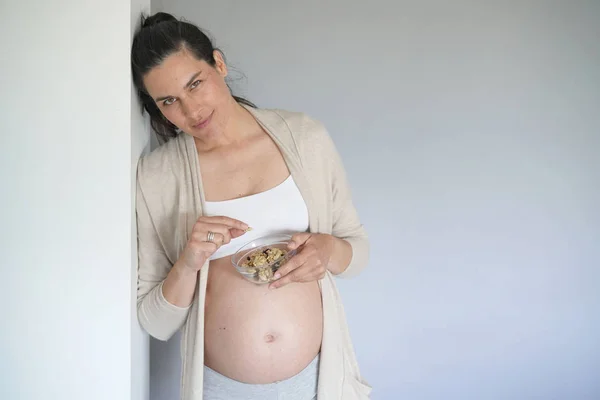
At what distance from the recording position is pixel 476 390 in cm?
186

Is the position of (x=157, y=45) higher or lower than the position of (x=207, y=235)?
higher

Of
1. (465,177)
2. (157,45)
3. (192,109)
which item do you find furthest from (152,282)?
(465,177)

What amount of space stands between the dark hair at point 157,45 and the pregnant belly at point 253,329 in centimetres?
38

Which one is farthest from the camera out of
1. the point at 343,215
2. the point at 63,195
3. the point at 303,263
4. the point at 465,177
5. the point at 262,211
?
the point at 465,177

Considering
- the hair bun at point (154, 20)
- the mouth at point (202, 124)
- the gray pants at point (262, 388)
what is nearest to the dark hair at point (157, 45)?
the hair bun at point (154, 20)

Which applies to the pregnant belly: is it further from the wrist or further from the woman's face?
the woman's face

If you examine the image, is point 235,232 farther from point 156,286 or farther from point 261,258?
point 156,286

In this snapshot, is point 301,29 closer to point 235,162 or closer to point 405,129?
point 405,129

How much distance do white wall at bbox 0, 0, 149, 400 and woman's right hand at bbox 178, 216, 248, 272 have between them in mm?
111

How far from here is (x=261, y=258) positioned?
3.42ft

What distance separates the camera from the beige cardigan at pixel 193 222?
110 cm

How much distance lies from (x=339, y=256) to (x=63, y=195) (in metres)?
0.54

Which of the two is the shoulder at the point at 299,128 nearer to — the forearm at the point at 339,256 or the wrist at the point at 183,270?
the forearm at the point at 339,256

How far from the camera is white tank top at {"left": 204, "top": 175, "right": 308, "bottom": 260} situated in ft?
3.82
